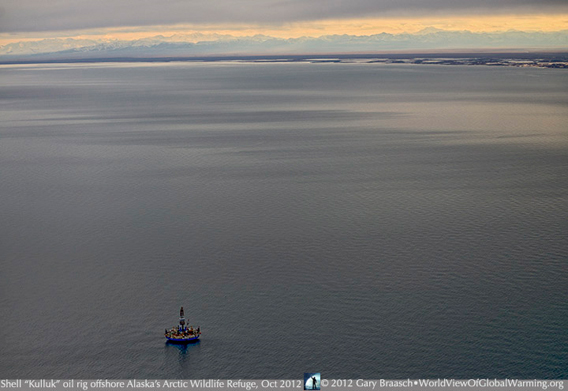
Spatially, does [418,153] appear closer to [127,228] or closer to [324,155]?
[324,155]

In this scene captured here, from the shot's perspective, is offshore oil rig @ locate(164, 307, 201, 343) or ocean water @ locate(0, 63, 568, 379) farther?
offshore oil rig @ locate(164, 307, 201, 343)

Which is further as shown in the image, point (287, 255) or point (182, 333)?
point (287, 255)

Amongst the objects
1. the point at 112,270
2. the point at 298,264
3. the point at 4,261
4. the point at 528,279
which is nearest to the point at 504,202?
the point at 528,279

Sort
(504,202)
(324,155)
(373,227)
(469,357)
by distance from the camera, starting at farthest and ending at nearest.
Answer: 1. (324,155)
2. (504,202)
3. (373,227)
4. (469,357)

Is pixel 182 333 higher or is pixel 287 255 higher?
pixel 287 255

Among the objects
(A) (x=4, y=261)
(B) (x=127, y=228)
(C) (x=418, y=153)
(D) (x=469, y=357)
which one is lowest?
(D) (x=469, y=357)

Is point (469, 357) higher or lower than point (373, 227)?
lower

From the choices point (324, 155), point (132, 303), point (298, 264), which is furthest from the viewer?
point (324, 155)

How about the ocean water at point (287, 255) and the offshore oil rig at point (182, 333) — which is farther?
the offshore oil rig at point (182, 333)
